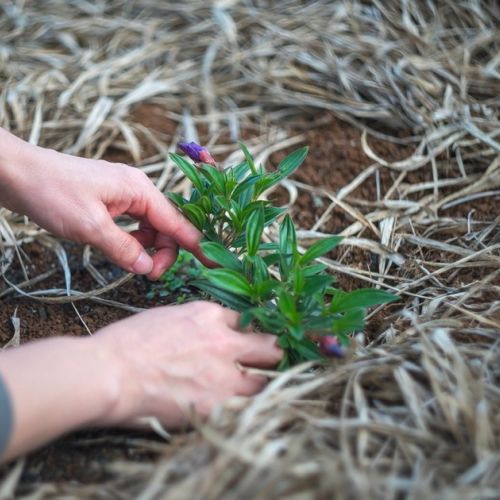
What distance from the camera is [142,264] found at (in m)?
1.74

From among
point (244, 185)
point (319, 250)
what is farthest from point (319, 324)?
point (244, 185)

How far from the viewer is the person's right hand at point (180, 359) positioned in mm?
1373

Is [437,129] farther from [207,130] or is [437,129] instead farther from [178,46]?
[178,46]

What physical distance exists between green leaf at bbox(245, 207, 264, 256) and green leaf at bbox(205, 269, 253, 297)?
0.09m

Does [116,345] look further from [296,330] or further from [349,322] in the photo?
[349,322]

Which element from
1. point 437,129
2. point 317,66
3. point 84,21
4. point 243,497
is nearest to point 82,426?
point 243,497

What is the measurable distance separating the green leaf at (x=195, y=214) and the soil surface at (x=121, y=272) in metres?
0.33

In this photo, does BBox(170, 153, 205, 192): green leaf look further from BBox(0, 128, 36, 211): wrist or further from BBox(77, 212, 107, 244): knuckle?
BBox(0, 128, 36, 211): wrist

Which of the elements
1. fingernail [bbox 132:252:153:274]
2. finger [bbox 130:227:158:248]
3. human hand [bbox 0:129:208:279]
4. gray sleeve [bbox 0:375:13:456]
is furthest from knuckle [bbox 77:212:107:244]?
gray sleeve [bbox 0:375:13:456]

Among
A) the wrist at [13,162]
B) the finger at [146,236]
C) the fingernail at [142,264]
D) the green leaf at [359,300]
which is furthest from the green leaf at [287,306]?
the wrist at [13,162]

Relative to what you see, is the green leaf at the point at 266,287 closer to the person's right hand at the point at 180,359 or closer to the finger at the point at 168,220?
the person's right hand at the point at 180,359

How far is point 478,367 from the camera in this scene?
1462 millimetres

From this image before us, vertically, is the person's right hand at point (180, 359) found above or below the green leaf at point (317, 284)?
below

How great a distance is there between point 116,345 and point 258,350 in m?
0.32
